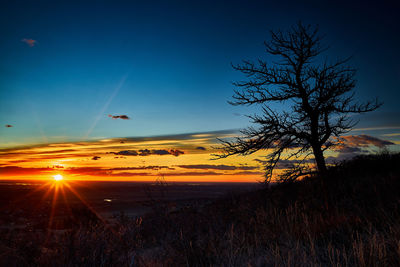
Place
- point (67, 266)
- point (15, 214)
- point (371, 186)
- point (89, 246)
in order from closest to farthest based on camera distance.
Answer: point (67, 266)
point (89, 246)
point (371, 186)
point (15, 214)

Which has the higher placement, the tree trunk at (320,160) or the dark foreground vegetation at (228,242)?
the tree trunk at (320,160)

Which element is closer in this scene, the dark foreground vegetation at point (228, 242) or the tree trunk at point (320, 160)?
the dark foreground vegetation at point (228, 242)

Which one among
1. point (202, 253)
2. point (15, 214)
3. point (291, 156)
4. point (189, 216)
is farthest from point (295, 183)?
point (15, 214)

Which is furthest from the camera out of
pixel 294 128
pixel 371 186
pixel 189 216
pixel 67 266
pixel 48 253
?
pixel 294 128

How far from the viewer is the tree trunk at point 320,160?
12.0m

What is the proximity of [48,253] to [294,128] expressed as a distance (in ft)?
35.2

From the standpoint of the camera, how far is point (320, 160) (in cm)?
1211

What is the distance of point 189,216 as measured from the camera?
31.7 feet

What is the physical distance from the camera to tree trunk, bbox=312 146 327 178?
39.5ft

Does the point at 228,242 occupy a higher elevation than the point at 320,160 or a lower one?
lower

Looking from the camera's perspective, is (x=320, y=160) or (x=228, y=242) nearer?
(x=228, y=242)

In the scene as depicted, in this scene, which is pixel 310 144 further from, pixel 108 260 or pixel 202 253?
pixel 108 260

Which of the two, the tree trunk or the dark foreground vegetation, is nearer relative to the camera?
the dark foreground vegetation

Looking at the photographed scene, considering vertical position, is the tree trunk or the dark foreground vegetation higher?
the tree trunk
